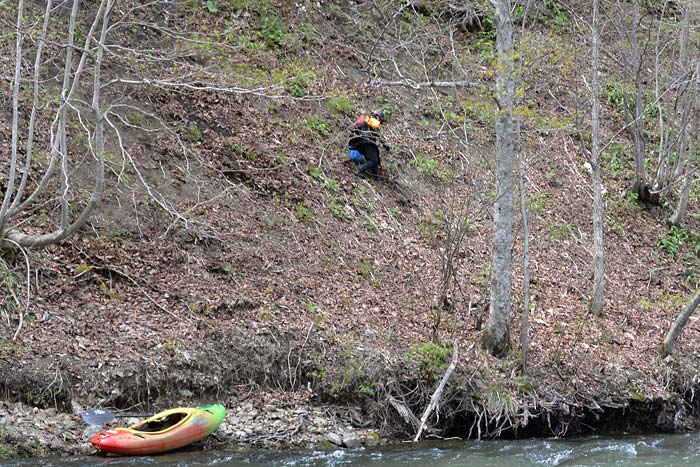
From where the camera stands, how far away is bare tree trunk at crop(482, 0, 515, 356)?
10.7 m

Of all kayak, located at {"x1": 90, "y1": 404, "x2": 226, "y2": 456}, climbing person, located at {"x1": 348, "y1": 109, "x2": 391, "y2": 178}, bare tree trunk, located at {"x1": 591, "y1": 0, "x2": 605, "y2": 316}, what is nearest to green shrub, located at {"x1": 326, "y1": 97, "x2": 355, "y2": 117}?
climbing person, located at {"x1": 348, "y1": 109, "x2": 391, "y2": 178}

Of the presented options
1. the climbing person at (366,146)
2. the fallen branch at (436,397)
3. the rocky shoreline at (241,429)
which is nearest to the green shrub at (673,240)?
the climbing person at (366,146)

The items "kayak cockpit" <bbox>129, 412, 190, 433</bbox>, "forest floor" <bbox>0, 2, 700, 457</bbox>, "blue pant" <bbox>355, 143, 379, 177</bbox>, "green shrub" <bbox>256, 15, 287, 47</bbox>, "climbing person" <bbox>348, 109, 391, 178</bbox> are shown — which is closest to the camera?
"kayak cockpit" <bbox>129, 412, 190, 433</bbox>

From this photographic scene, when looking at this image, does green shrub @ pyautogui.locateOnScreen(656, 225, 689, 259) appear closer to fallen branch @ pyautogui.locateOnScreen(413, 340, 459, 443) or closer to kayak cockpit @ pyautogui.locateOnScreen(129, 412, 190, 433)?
fallen branch @ pyautogui.locateOnScreen(413, 340, 459, 443)

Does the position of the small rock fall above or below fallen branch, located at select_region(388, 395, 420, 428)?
below

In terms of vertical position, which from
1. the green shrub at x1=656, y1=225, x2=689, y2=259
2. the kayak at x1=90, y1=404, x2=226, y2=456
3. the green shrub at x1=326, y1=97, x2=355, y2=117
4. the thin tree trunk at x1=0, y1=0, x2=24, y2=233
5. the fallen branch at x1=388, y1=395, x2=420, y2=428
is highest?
the green shrub at x1=326, y1=97, x2=355, y2=117

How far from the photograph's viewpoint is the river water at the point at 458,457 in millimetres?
8594

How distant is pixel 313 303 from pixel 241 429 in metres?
2.60

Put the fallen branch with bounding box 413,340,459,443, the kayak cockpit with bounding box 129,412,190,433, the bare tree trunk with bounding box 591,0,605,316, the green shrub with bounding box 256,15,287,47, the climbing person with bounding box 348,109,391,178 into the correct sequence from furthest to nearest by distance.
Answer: the green shrub with bounding box 256,15,287,47 → the climbing person with bounding box 348,109,391,178 → the bare tree trunk with bounding box 591,0,605,316 → the fallen branch with bounding box 413,340,459,443 → the kayak cockpit with bounding box 129,412,190,433

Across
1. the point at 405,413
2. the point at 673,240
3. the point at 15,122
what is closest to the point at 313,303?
the point at 405,413

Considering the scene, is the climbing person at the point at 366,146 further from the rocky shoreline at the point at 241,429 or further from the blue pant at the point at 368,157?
the rocky shoreline at the point at 241,429

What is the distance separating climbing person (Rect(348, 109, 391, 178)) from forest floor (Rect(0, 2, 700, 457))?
0.25m

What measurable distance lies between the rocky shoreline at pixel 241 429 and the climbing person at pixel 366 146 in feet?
19.7

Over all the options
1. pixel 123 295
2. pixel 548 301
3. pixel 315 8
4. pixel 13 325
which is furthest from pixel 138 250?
pixel 315 8
